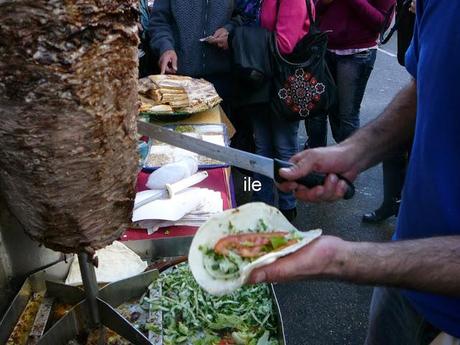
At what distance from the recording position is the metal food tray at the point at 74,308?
1658 mm

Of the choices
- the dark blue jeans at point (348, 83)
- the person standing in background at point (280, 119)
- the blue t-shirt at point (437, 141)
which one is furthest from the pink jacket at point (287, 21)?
the blue t-shirt at point (437, 141)

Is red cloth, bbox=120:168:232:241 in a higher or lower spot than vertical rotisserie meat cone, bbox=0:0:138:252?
lower

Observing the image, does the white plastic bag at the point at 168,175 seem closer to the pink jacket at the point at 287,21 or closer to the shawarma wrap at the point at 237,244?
the shawarma wrap at the point at 237,244

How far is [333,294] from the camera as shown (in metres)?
3.54

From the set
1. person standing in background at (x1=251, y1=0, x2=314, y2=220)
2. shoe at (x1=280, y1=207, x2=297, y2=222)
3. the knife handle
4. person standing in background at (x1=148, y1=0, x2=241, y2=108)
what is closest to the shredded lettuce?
the knife handle

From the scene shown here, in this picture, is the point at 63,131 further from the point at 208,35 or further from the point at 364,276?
the point at 208,35

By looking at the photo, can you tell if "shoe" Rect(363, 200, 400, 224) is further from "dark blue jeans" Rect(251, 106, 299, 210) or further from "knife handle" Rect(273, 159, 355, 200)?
"knife handle" Rect(273, 159, 355, 200)

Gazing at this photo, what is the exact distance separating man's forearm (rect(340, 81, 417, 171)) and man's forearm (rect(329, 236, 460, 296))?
683mm

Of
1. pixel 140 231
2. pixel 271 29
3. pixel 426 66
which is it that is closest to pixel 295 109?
pixel 271 29

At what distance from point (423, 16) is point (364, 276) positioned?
0.93 m

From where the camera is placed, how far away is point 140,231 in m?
2.27

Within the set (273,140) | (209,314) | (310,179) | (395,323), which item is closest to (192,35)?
(273,140)

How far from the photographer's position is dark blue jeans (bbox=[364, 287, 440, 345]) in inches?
67.1

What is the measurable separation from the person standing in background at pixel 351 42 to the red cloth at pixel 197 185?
6.51 ft
